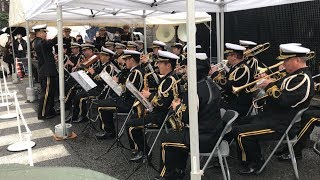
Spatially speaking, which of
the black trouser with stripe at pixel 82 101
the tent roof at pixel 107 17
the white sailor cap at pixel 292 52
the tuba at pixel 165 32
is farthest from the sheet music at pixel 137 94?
the tuba at pixel 165 32

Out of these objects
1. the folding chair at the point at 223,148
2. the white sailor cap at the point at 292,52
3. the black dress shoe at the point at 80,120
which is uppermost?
the white sailor cap at the point at 292,52

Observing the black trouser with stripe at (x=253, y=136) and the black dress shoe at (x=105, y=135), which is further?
the black dress shoe at (x=105, y=135)

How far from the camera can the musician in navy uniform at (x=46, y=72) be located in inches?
315

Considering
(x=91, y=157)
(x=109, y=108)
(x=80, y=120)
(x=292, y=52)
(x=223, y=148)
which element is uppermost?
(x=292, y=52)

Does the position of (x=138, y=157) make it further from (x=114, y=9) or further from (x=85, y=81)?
(x=114, y=9)

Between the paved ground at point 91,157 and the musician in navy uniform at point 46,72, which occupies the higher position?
the musician in navy uniform at point 46,72

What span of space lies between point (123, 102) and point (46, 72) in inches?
114

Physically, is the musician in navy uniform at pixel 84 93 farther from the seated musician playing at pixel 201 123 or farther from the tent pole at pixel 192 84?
the tent pole at pixel 192 84

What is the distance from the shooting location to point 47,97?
807 cm

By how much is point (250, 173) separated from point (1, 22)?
37184mm

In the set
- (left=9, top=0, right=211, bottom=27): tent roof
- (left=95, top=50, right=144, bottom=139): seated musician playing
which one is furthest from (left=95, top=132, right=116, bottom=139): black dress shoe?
(left=9, top=0, right=211, bottom=27): tent roof

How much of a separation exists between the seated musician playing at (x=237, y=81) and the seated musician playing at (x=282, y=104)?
1.07 metres

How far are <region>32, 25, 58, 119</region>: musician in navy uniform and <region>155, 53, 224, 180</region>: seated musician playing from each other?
4796 mm

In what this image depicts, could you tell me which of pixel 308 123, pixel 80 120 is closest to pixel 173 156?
pixel 308 123
